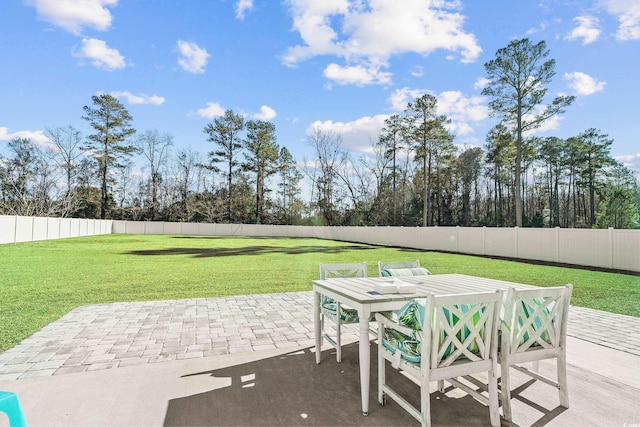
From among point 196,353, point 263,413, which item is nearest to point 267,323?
point 196,353

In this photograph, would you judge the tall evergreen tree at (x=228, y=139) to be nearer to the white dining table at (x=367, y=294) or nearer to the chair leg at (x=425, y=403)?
the white dining table at (x=367, y=294)

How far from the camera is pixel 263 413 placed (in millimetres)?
2273

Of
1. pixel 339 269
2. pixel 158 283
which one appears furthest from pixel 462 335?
pixel 158 283

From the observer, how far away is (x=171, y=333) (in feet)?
13.2

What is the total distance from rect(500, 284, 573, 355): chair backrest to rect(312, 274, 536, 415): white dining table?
240mm

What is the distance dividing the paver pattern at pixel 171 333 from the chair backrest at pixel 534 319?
6.23 ft

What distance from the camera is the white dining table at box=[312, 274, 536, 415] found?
7.65ft

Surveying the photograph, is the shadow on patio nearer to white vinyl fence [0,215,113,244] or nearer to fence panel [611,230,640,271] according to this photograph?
fence panel [611,230,640,271]

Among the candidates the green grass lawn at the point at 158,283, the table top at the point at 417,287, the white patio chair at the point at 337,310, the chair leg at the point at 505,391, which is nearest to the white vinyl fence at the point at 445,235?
Result: the green grass lawn at the point at 158,283

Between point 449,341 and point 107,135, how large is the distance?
3718 cm

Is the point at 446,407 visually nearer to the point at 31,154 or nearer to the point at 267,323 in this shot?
the point at 267,323

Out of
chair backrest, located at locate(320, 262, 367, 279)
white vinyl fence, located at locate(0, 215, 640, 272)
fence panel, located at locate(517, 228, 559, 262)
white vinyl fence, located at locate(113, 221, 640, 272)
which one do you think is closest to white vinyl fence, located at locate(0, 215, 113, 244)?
white vinyl fence, located at locate(0, 215, 640, 272)

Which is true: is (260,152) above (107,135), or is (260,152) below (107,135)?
below

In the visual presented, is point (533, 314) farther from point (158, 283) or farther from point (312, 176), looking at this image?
point (312, 176)
